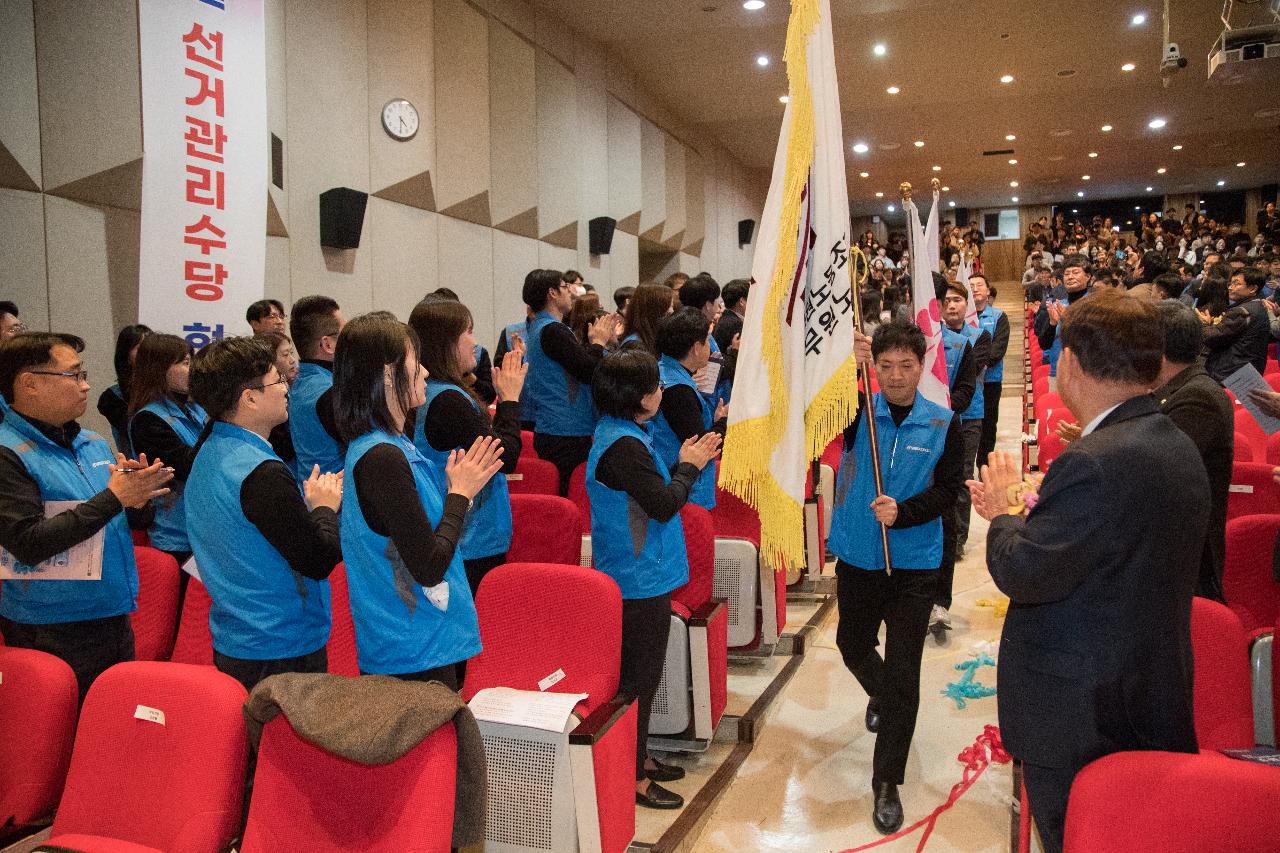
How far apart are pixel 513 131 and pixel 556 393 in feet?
15.0

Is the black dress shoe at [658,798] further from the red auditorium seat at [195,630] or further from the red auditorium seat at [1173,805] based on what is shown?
the red auditorium seat at [1173,805]

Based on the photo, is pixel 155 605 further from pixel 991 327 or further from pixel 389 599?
pixel 991 327

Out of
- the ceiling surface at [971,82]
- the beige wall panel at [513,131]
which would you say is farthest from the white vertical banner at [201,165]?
the ceiling surface at [971,82]

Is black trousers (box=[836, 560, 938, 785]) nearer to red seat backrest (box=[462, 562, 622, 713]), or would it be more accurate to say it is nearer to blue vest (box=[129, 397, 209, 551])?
red seat backrest (box=[462, 562, 622, 713])

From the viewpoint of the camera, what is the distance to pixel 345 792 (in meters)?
1.72

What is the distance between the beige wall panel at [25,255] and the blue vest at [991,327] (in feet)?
17.7

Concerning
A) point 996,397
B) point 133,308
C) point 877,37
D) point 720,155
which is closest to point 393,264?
point 133,308

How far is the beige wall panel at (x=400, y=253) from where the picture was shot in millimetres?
6367

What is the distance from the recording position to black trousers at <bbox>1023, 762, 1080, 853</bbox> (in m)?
1.74

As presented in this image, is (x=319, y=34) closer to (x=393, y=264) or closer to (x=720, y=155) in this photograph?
(x=393, y=264)

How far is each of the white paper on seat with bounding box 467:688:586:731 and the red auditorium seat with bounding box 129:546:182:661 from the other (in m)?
1.10

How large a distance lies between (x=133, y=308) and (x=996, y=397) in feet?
17.6

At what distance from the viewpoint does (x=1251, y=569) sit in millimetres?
2840

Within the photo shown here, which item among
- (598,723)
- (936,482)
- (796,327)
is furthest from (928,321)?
(598,723)
